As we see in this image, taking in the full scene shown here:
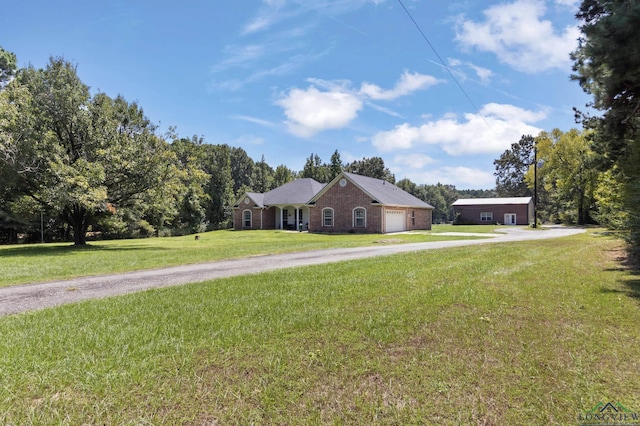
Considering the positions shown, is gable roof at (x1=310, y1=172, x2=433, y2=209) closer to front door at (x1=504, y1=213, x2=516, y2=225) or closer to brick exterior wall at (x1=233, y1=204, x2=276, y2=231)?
brick exterior wall at (x1=233, y1=204, x2=276, y2=231)

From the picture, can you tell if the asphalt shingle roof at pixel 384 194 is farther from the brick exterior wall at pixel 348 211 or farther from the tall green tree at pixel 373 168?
the tall green tree at pixel 373 168

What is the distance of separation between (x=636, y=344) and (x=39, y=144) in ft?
76.9

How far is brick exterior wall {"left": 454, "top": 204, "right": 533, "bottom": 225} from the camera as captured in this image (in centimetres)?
5438

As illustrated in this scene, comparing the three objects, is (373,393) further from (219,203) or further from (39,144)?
(219,203)

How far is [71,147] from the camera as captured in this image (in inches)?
805

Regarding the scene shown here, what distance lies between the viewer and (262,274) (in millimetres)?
9227

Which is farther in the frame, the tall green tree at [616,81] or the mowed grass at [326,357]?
the tall green tree at [616,81]

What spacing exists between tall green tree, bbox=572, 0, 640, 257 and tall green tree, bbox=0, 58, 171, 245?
780 inches

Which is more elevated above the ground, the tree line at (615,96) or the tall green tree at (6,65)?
the tall green tree at (6,65)

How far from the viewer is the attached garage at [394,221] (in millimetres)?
32141

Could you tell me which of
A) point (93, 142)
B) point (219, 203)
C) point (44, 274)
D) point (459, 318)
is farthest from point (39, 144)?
point (219, 203)

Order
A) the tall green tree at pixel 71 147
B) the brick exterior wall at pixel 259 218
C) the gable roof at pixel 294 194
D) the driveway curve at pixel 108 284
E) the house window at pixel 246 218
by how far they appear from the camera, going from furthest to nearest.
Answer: the house window at pixel 246 218 < the brick exterior wall at pixel 259 218 < the gable roof at pixel 294 194 < the tall green tree at pixel 71 147 < the driveway curve at pixel 108 284

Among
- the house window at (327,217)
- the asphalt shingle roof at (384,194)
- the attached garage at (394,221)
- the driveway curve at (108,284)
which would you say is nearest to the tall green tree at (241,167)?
the asphalt shingle roof at (384,194)

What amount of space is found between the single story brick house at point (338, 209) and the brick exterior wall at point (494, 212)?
20765 mm
